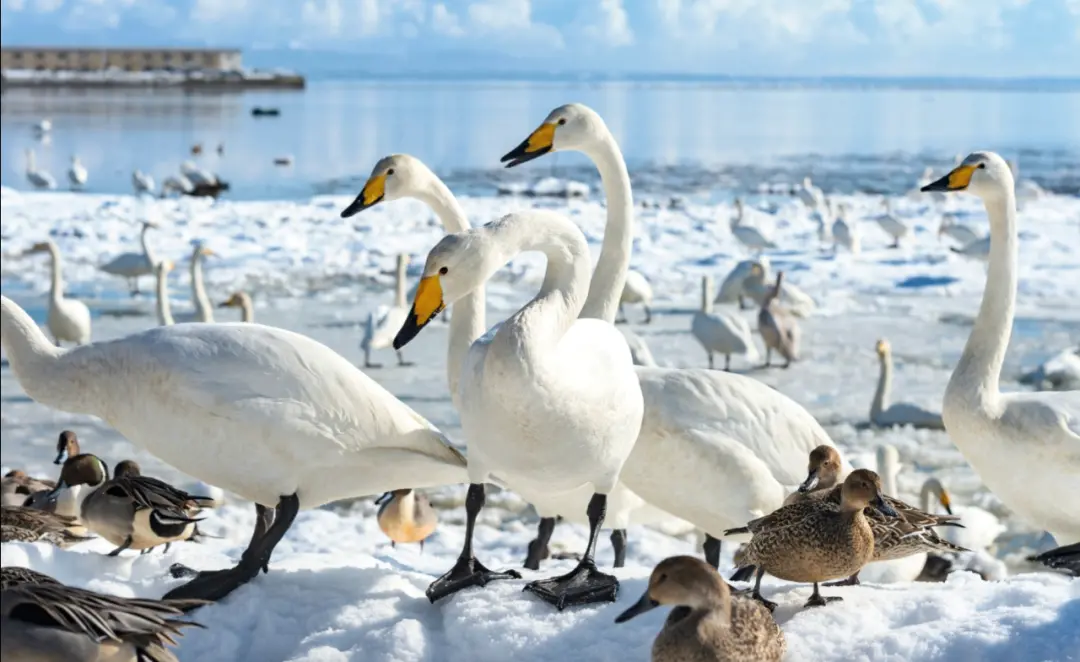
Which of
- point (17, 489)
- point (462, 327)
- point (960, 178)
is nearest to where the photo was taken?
point (462, 327)

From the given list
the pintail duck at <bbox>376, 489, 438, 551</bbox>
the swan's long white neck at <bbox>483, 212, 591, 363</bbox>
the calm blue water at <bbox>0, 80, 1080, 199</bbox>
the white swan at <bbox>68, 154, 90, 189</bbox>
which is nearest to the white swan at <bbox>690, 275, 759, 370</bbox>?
the pintail duck at <bbox>376, 489, 438, 551</bbox>

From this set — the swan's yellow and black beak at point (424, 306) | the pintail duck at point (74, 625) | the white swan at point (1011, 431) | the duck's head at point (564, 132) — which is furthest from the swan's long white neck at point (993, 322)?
A: the pintail duck at point (74, 625)

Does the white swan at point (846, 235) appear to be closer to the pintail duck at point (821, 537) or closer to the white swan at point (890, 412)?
the white swan at point (890, 412)

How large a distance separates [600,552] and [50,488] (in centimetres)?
266

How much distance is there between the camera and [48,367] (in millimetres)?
4535

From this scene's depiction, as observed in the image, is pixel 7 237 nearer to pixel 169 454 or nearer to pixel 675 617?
pixel 169 454

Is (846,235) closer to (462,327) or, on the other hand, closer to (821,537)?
(462,327)

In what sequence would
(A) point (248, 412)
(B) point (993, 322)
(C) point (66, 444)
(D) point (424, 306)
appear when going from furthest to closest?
(C) point (66, 444)
(B) point (993, 322)
(A) point (248, 412)
(D) point (424, 306)

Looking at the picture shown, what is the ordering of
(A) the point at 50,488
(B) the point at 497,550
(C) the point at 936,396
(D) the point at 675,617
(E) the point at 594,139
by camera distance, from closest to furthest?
(D) the point at 675,617 < (E) the point at 594,139 < (A) the point at 50,488 < (B) the point at 497,550 < (C) the point at 936,396

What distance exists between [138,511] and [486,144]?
132 ft

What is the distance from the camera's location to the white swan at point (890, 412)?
9.21m

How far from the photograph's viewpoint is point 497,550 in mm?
6914

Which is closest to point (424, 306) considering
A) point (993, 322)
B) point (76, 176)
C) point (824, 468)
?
point (824, 468)

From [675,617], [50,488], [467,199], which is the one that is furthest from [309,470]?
[467,199]
